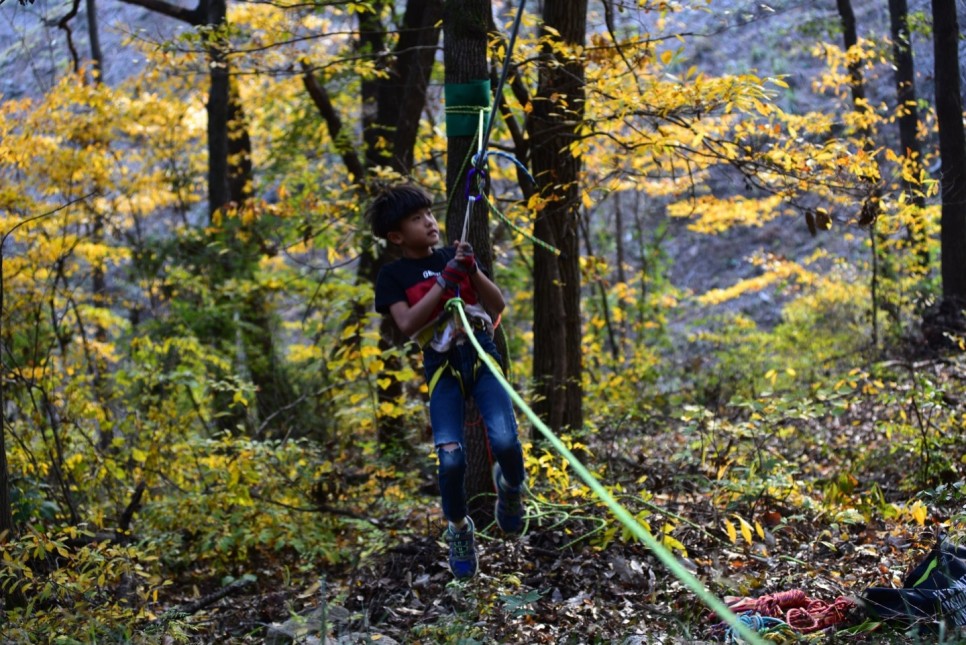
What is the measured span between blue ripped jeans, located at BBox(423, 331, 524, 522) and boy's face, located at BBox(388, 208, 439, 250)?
519mm

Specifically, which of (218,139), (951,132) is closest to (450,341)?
(951,132)

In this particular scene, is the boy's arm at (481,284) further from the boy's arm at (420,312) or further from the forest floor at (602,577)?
the forest floor at (602,577)

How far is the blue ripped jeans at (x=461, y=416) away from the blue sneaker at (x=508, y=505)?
2.7 inches

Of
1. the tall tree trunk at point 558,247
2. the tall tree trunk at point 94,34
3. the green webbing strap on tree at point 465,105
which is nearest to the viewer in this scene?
the green webbing strap on tree at point 465,105

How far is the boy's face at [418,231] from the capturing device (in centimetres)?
439

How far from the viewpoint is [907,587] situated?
368 cm

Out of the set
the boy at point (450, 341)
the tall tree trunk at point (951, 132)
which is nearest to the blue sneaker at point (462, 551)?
the boy at point (450, 341)

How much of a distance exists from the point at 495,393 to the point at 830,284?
534 inches

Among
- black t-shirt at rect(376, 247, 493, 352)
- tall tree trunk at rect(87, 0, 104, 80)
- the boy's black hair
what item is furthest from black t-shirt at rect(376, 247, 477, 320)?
tall tree trunk at rect(87, 0, 104, 80)

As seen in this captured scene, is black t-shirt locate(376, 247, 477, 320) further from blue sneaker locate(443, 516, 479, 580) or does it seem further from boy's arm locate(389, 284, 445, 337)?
blue sneaker locate(443, 516, 479, 580)

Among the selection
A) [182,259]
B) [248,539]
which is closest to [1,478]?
[248,539]

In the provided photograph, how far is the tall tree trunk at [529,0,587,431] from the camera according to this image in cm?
709

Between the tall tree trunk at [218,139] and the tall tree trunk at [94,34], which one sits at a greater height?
the tall tree trunk at [94,34]

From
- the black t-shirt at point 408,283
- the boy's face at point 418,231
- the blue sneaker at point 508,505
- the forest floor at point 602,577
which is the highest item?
the boy's face at point 418,231
